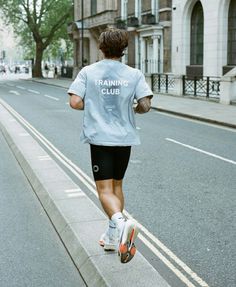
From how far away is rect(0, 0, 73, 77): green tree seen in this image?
193 ft

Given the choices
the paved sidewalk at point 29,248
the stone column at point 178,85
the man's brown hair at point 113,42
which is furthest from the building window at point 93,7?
the man's brown hair at point 113,42

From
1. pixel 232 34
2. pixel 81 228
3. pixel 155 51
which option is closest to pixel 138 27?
pixel 155 51

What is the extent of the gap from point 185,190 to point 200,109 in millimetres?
12969

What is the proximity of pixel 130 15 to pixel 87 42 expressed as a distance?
12.4 metres

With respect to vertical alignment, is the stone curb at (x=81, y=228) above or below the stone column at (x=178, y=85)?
below

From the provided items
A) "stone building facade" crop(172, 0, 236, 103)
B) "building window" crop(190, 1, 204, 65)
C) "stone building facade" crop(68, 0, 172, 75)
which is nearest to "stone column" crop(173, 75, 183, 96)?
"stone building facade" crop(172, 0, 236, 103)

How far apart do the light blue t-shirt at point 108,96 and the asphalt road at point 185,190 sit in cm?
124

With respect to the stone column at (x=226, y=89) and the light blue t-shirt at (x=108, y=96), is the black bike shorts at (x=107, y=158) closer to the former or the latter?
the light blue t-shirt at (x=108, y=96)

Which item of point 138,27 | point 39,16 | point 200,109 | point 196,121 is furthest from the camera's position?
point 39,16

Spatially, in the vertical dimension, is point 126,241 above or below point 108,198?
below

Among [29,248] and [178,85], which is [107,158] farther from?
[178,85]

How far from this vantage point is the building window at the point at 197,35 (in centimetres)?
3422

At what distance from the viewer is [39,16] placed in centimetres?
5928

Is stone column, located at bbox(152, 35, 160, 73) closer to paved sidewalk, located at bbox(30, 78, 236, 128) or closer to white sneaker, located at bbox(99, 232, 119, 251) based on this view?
paved sidewalk, located at bbox(30, 78, 236, 128)
